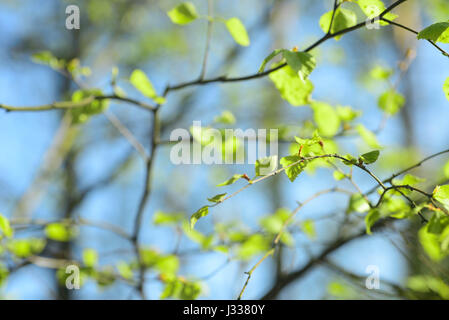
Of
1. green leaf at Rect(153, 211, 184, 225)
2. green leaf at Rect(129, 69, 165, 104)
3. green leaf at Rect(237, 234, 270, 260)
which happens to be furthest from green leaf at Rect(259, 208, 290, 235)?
green leaf at Rect(129, 69, 165, 104)

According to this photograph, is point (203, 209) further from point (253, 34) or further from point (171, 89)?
point (253, 34)

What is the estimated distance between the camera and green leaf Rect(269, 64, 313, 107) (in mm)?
670

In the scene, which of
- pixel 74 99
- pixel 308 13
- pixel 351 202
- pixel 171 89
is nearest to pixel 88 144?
pixel 74 99

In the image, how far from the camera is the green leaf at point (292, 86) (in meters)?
0.67

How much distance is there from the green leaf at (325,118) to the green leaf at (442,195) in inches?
14.8

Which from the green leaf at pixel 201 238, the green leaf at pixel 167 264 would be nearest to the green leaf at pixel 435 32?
the green leaf at pixel 201 238

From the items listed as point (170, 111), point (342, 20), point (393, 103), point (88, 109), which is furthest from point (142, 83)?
point (170, 111)

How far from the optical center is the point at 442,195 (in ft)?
1.69

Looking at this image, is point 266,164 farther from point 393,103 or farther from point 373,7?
point 393,103

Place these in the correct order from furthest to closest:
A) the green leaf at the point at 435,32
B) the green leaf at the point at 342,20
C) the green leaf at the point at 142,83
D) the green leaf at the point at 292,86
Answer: the green leaf at the point at 142,83 → the green leaf at the point at 292,86 → the green leaf at the point at 342,20 → the green leaf at the point at 435,32

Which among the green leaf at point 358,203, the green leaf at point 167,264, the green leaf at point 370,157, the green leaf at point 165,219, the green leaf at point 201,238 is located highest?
the green leaf at point 370,157

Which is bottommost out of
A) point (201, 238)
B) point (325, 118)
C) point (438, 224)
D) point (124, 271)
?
point (124, 271)

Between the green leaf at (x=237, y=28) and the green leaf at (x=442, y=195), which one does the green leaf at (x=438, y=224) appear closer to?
the green leaf at (x=442, y=195)

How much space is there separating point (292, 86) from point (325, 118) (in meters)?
0.22
